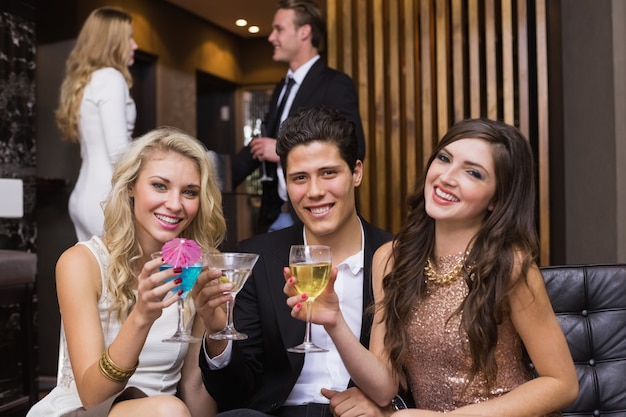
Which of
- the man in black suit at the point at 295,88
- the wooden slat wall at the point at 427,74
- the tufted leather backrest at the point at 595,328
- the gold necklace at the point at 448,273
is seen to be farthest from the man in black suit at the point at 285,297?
the wooden slat wall at the point at 427,74

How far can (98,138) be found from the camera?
3.97 m

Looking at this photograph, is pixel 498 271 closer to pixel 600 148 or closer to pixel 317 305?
pixel 317 305

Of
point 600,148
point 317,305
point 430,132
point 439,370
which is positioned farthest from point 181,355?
point 430,132

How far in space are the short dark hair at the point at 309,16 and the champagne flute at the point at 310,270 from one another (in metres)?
2.71

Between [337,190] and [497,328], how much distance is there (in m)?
0.67

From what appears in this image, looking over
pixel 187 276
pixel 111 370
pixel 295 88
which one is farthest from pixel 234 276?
pixel 295 88

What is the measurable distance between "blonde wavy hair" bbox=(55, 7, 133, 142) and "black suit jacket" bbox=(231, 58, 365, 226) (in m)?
0.90

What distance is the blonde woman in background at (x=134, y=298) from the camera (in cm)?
194

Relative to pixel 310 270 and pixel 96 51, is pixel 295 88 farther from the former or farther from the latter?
pixel 310 270

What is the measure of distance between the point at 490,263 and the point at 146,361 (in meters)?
1.04

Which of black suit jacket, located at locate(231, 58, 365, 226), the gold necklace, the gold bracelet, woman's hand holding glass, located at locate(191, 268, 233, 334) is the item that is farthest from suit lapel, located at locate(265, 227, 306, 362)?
black suit jacket, located at locate(231, 58, 365, 226)

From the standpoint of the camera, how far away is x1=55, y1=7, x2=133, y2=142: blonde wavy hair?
157 inches

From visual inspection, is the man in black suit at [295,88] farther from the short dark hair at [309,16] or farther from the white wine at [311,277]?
the white wine at [311,277]

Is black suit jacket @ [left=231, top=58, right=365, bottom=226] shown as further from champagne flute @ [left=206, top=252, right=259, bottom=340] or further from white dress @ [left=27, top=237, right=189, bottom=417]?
champagne flute @ [left=206, top=252, right=259, bottom=340]
